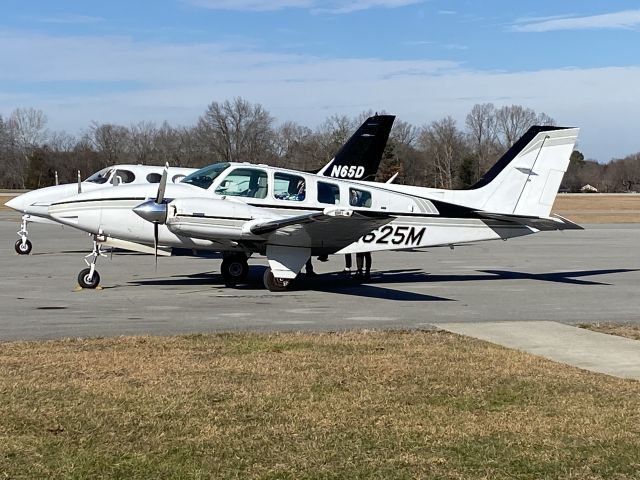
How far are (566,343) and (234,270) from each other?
26.7ft

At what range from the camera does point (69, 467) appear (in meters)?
5.22

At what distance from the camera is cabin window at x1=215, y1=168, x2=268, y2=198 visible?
15.7 m

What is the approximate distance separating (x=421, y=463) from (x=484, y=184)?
Answer: 1291cm

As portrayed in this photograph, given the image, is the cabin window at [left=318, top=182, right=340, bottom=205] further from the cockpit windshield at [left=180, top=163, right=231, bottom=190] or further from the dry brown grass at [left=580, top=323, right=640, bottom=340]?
the dry brown grass at [left=580, top=323, right=640, bottom=340]

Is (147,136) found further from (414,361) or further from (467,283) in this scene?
(414,361)

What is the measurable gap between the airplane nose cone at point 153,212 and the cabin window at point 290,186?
249cm

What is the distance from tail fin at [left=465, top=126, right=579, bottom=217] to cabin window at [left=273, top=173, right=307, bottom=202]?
13.1 feet

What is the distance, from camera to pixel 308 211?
16141mm

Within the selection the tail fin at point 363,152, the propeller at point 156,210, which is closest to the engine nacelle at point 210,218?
the propeller at point 156,210

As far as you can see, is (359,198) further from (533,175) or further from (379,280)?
(533,175)

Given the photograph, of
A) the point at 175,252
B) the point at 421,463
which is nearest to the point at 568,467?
the point at 421,463

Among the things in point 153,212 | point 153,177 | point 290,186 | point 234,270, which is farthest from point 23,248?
point 290,186

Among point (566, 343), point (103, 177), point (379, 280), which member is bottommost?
point (566, 343)

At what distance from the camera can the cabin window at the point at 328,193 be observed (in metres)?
16.4
